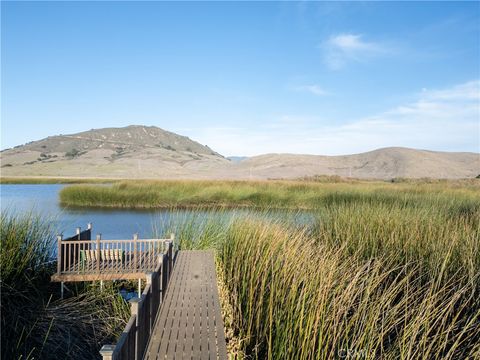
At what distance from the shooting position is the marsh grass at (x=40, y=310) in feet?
16.3

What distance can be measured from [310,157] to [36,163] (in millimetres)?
71130

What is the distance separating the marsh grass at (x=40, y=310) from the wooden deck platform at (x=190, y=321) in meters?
1.24

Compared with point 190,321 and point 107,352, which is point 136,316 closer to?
point 107,352

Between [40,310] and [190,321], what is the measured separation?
286 centimetres

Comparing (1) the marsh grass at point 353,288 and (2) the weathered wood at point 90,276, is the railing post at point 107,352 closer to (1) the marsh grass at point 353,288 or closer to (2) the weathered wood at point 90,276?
(1) the marsh grass at point 353,288

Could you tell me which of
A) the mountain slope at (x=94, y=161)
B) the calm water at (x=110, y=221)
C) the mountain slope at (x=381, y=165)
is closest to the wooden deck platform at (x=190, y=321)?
the calm water at (x=110, y=221)

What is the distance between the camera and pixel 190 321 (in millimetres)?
4383

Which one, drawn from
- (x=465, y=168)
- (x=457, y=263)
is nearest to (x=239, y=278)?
(x=457, y=263)

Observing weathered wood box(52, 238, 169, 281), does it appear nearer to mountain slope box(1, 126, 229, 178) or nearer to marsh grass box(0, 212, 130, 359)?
marsh grass box(0, 212, 130, 359)

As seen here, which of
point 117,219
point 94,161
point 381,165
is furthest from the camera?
point 94,161

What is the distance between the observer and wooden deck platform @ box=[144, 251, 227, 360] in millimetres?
3598

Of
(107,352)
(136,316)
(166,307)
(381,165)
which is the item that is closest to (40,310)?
(166,307)

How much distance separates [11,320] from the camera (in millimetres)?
5293

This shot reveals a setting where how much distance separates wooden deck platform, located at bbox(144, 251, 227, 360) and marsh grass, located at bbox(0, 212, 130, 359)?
49.0 inches
